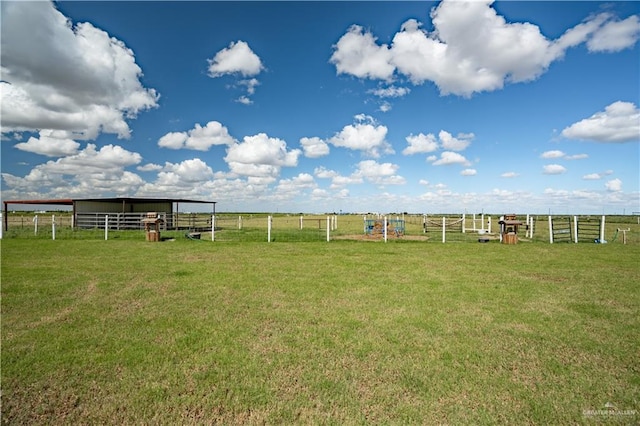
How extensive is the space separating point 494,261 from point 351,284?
6.24m

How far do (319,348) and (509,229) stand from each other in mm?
16578

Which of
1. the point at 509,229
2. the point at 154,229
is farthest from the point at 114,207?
the point at 509,229

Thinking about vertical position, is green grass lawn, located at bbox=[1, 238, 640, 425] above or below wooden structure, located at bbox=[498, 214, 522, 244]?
below

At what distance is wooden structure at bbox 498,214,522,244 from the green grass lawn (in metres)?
8.28

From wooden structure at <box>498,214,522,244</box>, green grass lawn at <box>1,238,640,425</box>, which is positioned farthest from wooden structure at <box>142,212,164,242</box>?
wooden structure at <box>498,214,522,244</box>

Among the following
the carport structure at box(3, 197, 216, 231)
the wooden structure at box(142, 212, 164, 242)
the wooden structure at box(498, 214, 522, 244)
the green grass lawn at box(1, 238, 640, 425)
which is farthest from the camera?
the carport structure at box(3, 197, 216, 231)

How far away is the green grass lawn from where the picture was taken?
304cm

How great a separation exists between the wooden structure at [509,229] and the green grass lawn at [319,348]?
8.28m

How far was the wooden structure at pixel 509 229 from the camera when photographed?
16.8 metres

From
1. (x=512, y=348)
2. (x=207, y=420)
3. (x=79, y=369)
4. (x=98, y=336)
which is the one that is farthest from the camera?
(x=98, y=336)

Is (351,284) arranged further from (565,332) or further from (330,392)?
(330,392)

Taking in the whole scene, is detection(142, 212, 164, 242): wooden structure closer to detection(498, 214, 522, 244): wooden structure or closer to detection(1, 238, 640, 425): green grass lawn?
detection(1, 238, 640, 425): green grass lawn

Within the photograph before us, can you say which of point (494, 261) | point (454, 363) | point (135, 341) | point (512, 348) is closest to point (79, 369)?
point (135, 341)

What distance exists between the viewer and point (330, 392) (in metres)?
3.26
